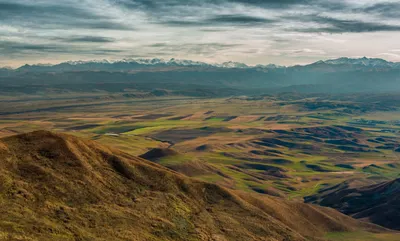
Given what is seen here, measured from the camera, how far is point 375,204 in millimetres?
182875

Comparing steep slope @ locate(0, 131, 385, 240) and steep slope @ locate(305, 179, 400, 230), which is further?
steep slope @ locate(305, 179, 400, 230)

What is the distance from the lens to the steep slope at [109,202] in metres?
77.6

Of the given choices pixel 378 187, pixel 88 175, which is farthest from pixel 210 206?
pixel 378 187

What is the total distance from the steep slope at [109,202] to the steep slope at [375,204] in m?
47.2

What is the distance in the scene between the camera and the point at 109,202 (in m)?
92.1

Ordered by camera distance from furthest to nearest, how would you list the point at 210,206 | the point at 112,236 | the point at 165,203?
the point at 210,206 < the point at 165,203 < the point at 112,236

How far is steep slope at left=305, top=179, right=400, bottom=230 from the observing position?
163 meters

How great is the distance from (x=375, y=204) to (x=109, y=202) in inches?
5092

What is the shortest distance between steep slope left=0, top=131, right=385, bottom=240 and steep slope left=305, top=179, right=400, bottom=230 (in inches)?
1857

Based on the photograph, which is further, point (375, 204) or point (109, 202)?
point (375, 204)

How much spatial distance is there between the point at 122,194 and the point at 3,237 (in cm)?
3605

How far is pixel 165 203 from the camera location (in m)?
99.8

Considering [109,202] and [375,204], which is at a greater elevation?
[109,202]

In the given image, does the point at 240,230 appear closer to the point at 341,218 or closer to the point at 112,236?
the point at 112,236
